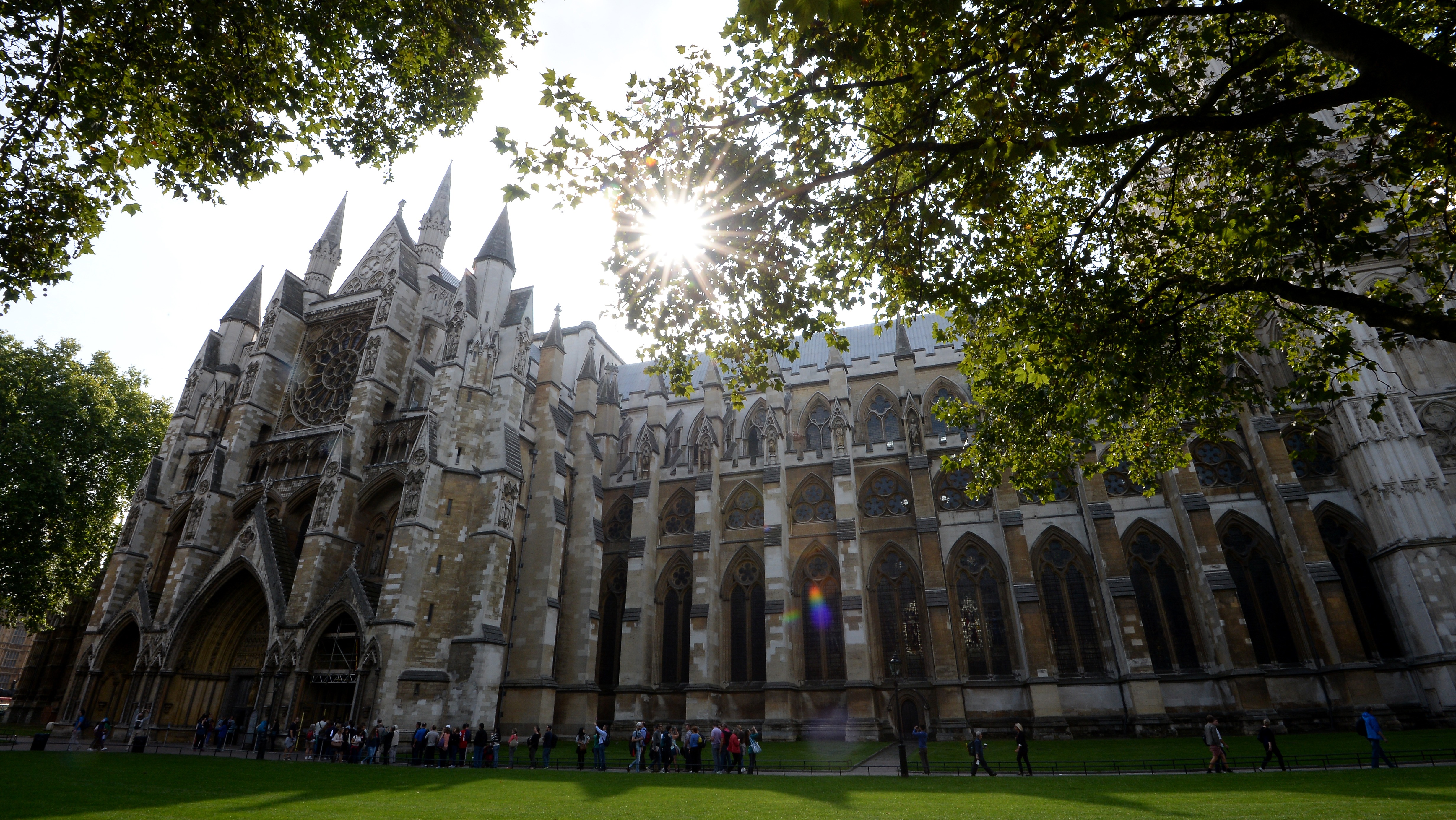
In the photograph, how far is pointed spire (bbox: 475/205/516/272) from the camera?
26.1 metres

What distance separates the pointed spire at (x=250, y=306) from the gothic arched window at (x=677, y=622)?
2167 cm

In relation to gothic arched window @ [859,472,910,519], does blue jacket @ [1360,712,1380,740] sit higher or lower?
lower

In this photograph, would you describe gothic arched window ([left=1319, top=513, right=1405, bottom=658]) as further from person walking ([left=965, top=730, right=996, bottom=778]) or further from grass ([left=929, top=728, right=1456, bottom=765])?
person walking ([left=965, top=730, right=996, bottom=778])

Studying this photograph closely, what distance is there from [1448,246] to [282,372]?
3251 centimetres

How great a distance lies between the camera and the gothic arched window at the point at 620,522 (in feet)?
96.6

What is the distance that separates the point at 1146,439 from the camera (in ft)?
38.6

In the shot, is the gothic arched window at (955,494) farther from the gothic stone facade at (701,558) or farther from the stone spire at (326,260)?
the stone spire at (326,260)

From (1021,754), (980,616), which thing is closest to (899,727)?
(1021,754)

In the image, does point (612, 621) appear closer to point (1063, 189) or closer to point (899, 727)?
point (899, 727)

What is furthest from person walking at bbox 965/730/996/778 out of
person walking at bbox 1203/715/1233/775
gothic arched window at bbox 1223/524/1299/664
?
gothic arched window at bbox 1223/524/1299/664

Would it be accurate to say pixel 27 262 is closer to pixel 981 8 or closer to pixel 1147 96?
pixel 981 8

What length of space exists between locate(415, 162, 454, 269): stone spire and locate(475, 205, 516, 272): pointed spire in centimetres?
229

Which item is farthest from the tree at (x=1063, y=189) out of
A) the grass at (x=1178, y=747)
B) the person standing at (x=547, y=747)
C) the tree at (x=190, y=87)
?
the person standing at (x=547, y=747)

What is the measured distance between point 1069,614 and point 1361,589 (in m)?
8.16
